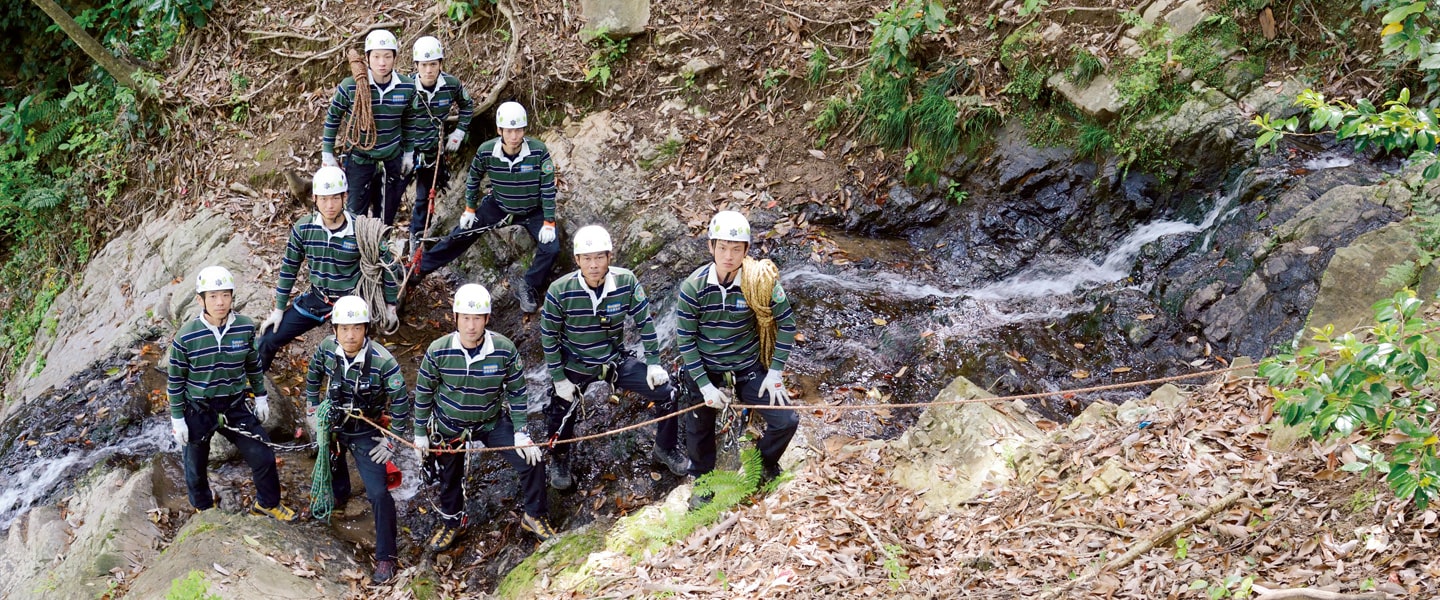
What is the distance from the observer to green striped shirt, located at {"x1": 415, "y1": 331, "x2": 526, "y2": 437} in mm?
6562

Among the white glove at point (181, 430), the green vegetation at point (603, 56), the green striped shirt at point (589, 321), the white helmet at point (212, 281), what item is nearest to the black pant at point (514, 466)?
the green striped shirt at point (589, 321)

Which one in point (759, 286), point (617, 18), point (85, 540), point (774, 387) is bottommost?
point (85, 540)

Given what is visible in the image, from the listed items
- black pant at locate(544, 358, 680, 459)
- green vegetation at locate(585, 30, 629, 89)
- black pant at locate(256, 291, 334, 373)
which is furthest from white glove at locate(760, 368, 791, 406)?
green vegetation at locate(585, 30, 629, 89)

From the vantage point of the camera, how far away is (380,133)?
923 centimetres

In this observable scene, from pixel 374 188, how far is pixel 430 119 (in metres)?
0.90

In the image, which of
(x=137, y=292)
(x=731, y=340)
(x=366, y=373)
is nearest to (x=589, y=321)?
(x=731, y=340)

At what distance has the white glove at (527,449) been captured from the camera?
6795mm

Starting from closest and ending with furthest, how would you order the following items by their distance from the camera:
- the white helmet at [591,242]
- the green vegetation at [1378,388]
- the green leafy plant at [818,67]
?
the green vegetation at [1378,388] → the white helmet at [591,242] → the green leafy plant at [818,67]

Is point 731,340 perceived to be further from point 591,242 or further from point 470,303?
point 470,303

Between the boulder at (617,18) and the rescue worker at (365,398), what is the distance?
5.27 metres

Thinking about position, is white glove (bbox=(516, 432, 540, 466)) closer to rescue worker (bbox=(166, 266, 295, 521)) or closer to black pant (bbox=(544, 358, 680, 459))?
black pant (bbox=(544, 358, 680, 459))

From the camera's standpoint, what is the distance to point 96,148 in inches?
548

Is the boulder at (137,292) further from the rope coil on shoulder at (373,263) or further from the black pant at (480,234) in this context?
the rope coil on shoulder at (373,263)

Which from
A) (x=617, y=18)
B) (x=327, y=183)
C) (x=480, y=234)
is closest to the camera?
(x=327, y=183)
